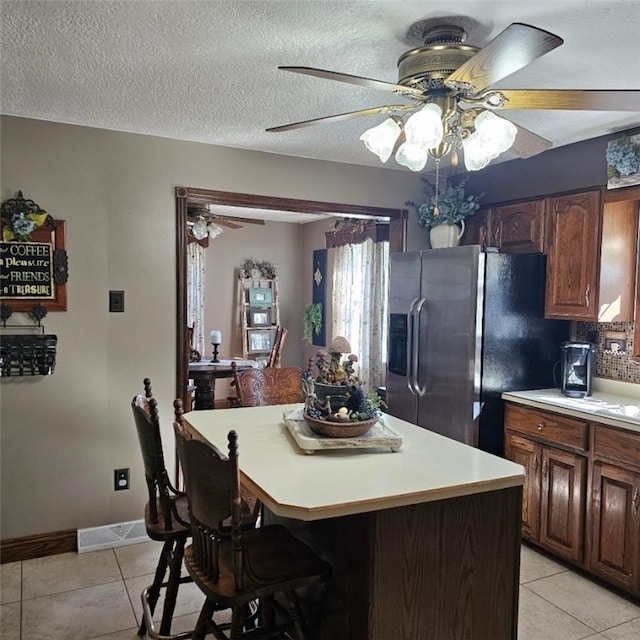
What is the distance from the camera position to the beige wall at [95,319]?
9.89 ft

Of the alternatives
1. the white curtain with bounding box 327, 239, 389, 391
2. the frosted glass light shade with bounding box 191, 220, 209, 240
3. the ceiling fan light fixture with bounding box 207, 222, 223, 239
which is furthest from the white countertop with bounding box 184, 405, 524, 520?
the ceiling fan light fixture with bounding box 207, 222, 223, 239

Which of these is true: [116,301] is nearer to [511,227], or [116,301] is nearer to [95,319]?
[95,319]

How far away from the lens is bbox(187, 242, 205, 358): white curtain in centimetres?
689

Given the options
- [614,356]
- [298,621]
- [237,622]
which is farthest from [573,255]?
[237,622]

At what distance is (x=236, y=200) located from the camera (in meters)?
3.50

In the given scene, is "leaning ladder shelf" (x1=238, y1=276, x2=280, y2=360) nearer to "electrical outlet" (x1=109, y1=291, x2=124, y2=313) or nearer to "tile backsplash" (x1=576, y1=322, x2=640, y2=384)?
"electrical outlet" (x1=109, y1=291, x2=124, y2=313)

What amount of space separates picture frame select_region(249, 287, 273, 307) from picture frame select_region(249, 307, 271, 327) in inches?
2.7

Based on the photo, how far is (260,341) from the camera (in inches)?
289

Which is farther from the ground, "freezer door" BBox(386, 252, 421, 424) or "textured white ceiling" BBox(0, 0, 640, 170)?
"textured white ceiling" BBox(0, 0, 640, 170)

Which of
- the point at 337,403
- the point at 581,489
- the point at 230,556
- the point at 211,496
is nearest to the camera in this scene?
the point at 211,496

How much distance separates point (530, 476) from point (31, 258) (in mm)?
3041

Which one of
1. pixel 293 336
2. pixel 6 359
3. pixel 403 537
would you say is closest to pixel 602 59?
pixel 403 537

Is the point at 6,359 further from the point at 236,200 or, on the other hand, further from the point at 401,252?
the point at 401,252

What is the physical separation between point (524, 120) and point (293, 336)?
5.09 m
